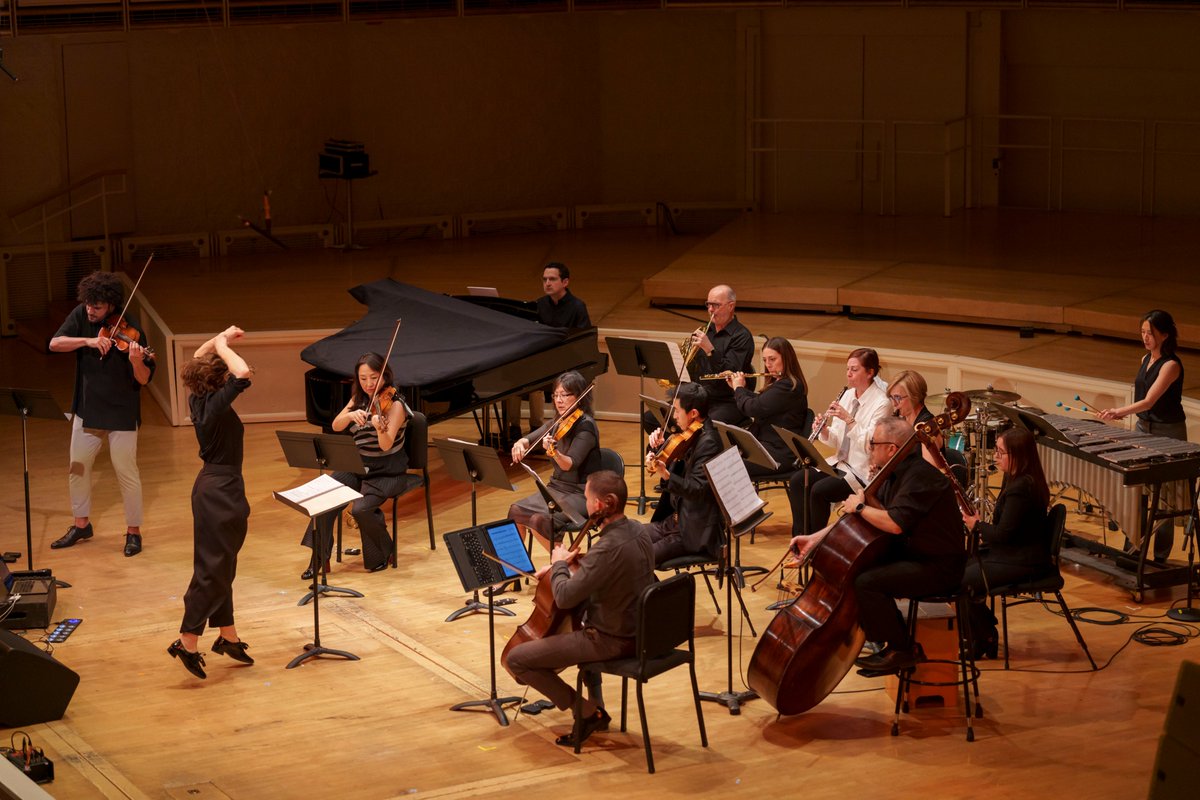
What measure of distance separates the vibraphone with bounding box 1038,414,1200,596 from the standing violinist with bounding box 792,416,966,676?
158 centimetres

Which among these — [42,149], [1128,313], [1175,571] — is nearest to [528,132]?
[42,149]

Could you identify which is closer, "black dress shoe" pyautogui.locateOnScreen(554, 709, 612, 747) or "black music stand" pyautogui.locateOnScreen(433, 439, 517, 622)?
"black dress shoe" pyautogui.locateOnScreen(554, 709, 612, 747)

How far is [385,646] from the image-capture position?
7953 mm

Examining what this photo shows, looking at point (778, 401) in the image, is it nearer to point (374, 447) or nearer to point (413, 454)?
point (413, 454)

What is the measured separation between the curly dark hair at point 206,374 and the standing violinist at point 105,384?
1742 millimetres

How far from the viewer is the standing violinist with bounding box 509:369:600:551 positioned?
28.1 feet

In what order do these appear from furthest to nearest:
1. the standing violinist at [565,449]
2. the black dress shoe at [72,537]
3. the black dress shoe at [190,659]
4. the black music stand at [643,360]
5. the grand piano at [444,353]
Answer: the black music stand at [643,360], the grand piano at [444,353], the black dress shoe at [72,537], the standing violinist at [565,449], the black dress shoe at [190,659]

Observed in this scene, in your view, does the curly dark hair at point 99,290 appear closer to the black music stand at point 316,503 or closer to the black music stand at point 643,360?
the black music stand at point 316,503

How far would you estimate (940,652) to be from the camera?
7047 millimetres

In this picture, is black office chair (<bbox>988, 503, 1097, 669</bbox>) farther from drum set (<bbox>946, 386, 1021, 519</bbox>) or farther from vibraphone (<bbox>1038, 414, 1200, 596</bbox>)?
drum set (<bbox>946, 386, 1021, 519</bbox>)

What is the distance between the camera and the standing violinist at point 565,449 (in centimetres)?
857

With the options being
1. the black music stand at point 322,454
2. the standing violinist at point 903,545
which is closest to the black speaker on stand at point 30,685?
→ the black music stand at point 322,454

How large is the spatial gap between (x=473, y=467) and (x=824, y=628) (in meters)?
2.23

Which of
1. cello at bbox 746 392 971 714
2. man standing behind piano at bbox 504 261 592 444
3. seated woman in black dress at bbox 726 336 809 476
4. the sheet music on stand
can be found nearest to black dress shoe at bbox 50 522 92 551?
man standing behind piano at bbox 504 261 592 444
